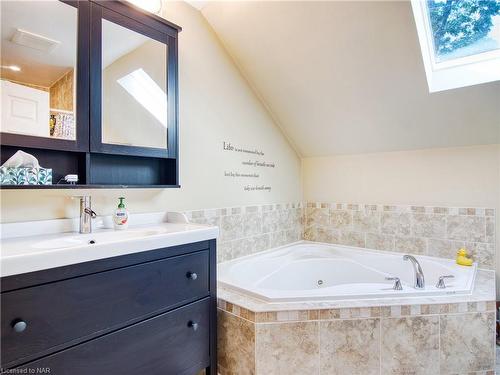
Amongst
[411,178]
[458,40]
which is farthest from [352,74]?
[411,178]

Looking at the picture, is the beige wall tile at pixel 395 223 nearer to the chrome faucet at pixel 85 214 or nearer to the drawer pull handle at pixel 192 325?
the drawer pull handle at pixel 192 325

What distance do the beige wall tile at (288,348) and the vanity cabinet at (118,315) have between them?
31cm

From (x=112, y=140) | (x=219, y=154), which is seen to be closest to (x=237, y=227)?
(x=219, y=154)

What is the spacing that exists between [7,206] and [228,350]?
1.38m

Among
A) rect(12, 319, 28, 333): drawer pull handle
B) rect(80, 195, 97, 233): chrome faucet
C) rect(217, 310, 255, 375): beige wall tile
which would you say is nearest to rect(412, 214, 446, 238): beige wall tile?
rect(217, 310, 255, 375): beige wall tile

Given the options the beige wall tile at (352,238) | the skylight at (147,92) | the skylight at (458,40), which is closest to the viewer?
the skylight at (147,92)

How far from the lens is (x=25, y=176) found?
1420 millimetres

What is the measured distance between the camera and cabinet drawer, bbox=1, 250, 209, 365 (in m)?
1.05

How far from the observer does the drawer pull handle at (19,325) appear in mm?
1029

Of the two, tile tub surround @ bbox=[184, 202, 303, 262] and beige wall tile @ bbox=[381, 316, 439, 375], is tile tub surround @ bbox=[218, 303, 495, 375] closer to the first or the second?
beige wall tile @ bbox=[381, 316, 439, 375]

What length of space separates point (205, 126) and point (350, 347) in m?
1.78

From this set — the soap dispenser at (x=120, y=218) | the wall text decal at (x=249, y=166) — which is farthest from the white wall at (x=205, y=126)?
the soap dispenser at (x=120, y=218)

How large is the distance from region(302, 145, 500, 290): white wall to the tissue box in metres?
2.57

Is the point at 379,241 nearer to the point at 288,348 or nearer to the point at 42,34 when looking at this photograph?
the point at 288,348
